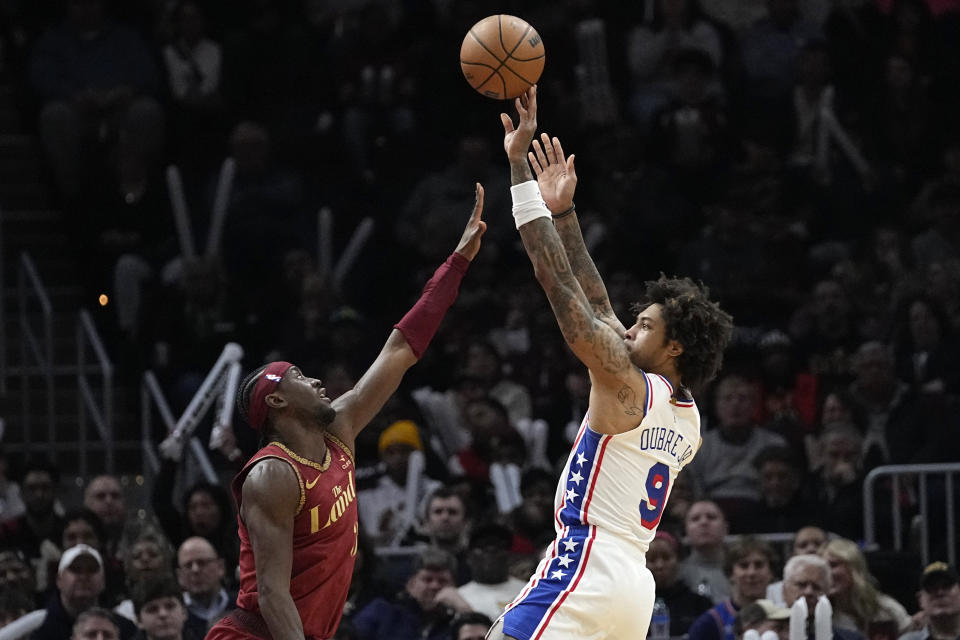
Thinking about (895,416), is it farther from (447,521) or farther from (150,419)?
(150,419)

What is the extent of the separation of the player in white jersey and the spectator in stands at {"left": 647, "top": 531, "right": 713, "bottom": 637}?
421cm

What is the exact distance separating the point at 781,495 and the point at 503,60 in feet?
17.6

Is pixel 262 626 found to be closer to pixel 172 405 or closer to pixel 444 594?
pixel 444 594

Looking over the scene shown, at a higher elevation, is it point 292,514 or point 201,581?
point 292,514

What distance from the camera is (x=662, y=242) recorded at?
16.1 m

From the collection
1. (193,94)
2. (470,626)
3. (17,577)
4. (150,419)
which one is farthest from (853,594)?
(193,94)

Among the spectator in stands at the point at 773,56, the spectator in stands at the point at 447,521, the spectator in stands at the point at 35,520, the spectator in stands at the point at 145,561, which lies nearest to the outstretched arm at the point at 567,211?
the spectator in stands at the point at 145,561

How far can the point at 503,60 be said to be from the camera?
8.48 metres

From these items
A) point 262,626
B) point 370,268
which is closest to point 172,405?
point 370,268

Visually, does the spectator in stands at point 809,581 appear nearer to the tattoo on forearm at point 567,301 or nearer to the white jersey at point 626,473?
the white jersey at point 626,473

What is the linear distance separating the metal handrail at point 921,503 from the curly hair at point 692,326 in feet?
16.9

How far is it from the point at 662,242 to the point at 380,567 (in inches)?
193

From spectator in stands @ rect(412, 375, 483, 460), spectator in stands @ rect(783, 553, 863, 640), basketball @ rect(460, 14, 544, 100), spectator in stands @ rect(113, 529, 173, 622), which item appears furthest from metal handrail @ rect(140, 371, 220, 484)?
basketball @ rect(460, 14, 544, 100)

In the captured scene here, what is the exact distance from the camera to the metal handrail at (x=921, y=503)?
1219 centimetres
